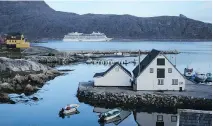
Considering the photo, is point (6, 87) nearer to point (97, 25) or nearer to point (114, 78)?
point (114, 78)

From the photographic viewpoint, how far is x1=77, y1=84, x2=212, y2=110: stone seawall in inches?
601

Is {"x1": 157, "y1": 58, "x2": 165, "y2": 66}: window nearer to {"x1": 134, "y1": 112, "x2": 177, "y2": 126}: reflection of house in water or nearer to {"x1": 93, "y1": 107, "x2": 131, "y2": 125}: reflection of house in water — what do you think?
{"x1": 134, "y1": 112, "x2": 177, "y2": 126}: reflection of house in water

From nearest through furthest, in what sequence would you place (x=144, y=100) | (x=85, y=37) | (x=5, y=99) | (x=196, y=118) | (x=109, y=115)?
(x=196, y=118), (x=109, y=115), (x=144, y=100), (x=5, y=99), (x=85, y=37)

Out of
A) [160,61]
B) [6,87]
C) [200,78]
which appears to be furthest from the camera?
[200,78]

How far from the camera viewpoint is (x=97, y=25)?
4653 inches

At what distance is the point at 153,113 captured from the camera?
14773mm

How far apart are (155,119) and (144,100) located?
1356 mm

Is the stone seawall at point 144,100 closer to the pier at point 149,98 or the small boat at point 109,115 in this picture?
A: the pier at point 149,98

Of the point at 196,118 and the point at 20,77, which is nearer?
the point at 196,118

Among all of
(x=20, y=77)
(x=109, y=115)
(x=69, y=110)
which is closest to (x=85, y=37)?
(x=20, y=77)

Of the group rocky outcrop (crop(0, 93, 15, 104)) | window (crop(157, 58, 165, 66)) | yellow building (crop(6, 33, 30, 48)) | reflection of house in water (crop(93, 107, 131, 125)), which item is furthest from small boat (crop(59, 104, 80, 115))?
yellow building (crop(6, 33, 30, 48))

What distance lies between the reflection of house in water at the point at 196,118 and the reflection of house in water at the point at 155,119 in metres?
6.52

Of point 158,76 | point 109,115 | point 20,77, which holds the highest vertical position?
point 158,76

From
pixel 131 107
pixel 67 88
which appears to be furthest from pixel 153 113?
pixel 67 88
